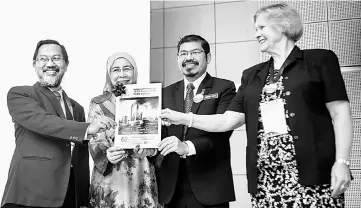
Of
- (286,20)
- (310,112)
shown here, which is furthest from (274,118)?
(286,20)

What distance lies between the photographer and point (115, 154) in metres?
2.26

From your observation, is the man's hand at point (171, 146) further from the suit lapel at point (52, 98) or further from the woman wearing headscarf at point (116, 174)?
the suit lapel at point (52, 98)

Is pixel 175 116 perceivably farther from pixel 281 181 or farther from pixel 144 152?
pixel 281 181

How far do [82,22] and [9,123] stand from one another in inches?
53.7

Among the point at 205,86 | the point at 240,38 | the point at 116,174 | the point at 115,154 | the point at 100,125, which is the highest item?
the point at 240,38

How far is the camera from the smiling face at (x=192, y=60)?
2.48 metres

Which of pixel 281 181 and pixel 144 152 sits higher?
pixel 144 152

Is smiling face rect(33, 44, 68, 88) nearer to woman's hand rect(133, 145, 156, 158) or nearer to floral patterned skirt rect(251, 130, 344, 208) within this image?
woman's hand rect(133, 145, 156, 158)

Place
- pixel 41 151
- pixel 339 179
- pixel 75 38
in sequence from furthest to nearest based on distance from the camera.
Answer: pixel 75 38 < pixel 41 151 < pixel 339 179

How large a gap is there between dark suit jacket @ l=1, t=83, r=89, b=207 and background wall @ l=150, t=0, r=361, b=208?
2.71 m

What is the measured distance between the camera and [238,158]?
472cm

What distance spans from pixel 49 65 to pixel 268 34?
1570 millimetres

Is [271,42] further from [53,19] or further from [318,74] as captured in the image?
[53,19]

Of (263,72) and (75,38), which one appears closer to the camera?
(263,72)
